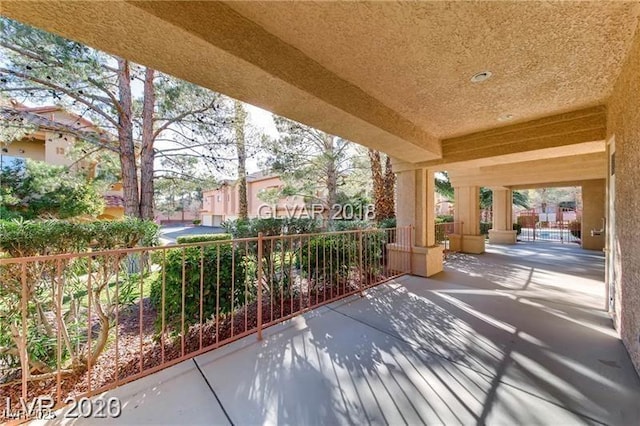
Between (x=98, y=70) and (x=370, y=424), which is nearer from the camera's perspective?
(x=370, y=424)

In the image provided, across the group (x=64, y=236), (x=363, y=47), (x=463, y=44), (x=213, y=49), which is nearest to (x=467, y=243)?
(x=463, y=44)

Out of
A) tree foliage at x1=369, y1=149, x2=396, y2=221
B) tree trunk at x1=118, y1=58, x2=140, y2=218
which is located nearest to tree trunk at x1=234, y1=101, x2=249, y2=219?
tree trunk at x1=118, y1=58, x2=140, y2=218

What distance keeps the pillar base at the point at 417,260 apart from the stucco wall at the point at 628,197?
261 centimetres

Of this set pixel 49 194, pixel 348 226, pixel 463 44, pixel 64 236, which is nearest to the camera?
pixel 463 44

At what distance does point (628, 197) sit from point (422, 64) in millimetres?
2295

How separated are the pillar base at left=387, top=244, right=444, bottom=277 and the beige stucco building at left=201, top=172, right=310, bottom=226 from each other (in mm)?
5062

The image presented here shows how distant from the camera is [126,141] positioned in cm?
589

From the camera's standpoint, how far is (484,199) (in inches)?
608

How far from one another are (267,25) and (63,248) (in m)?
3.07

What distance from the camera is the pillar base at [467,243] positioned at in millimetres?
7977

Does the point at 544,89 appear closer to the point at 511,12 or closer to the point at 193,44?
the point at 511,12

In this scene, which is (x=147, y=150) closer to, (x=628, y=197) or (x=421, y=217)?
(x=421, y=217)

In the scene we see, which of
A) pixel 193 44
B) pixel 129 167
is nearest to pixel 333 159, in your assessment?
pixel 129 167

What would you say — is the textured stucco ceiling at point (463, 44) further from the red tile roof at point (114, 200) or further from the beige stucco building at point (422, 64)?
the red tile roof at point (114, 200)
